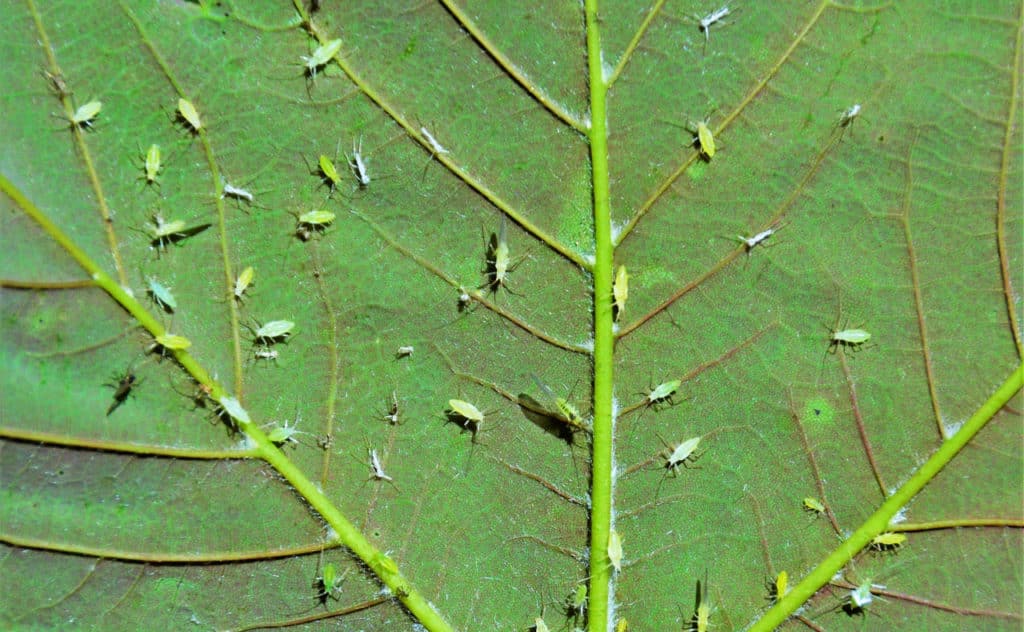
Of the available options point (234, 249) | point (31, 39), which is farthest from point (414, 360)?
point (31, 39)

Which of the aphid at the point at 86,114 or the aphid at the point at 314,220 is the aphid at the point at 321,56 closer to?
the aphid at the point at 314,220

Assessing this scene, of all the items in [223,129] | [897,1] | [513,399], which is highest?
[897,1]

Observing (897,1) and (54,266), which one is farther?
(897,1)

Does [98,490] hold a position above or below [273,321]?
below

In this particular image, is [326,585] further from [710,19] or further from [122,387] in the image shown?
[710,19]

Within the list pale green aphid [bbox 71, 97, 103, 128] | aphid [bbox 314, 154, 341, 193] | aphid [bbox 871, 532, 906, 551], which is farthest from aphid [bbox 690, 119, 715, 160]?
pale green aphid [bbox 71, 97, 103, 128]

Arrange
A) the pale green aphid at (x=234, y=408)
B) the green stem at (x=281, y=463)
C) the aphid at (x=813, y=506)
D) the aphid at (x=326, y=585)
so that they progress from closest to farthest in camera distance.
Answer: the green stem at (x=281, y=463) → the pale green aphid at (x=234, y=408) → the aphid at (x=326, y=585) → the aphid at (x=813, y=506)

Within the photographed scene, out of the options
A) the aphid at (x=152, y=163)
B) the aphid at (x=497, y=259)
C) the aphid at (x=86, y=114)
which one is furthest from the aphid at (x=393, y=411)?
Answer: the aphid at (x=86, y=114)

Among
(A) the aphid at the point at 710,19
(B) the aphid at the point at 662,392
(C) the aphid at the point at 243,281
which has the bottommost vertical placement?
(B) the aphid at the point at 662,392

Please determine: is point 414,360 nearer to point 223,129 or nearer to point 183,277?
point 183,277
